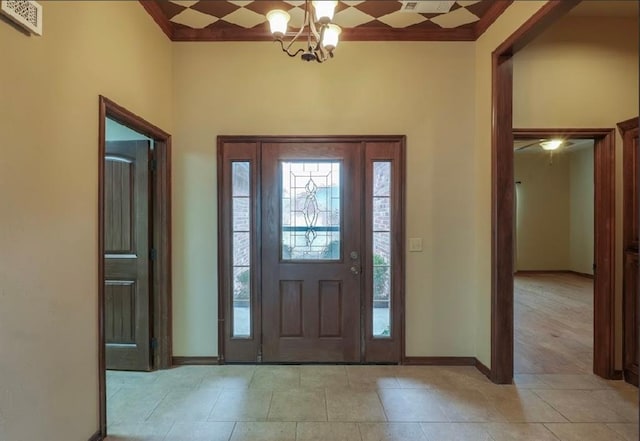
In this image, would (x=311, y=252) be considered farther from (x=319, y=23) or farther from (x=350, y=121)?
(x=319, y=23)

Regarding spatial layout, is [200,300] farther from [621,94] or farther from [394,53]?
[621,94]

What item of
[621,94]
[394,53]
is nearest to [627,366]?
[621,94]

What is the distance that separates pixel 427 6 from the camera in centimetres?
277

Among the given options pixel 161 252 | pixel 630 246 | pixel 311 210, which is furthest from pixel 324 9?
pixel 630 246

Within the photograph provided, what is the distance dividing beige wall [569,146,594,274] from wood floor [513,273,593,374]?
0.97 meters

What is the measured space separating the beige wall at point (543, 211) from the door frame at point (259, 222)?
6.62m

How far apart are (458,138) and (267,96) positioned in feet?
5.79

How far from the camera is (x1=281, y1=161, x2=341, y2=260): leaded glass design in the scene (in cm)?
323

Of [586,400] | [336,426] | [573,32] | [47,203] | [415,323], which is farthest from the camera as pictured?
[415,323]

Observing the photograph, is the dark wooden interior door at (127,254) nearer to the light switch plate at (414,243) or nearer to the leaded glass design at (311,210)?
the leaded glass design at (311,210)

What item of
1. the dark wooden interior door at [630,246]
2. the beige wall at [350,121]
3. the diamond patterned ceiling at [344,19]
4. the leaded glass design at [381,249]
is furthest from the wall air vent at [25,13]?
the dark wooden interior door at [630,246]

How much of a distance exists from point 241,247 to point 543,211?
26.5ft

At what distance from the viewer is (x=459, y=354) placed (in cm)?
322

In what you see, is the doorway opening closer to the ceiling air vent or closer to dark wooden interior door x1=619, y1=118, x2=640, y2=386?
dark wooden interior door x1=619, y1=118, x2=640, y2=386
